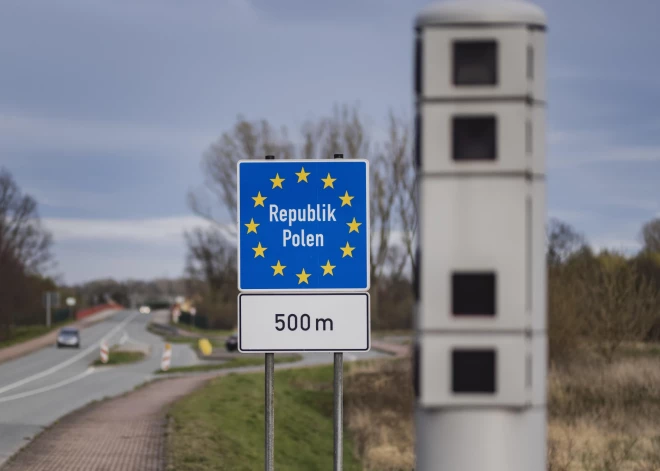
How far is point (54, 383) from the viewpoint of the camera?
29922mm

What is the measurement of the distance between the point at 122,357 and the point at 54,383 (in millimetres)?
12997

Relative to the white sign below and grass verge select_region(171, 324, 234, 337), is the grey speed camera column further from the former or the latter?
grass verge select_region(171, 324, 234, 337)

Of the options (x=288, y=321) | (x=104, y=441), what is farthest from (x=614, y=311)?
(x=288, y=321)

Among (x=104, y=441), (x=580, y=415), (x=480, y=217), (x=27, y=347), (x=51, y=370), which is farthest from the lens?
(x=27, y=347)

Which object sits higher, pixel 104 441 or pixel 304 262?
pixel 304 262

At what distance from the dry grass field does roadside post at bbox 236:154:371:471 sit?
19.7ft

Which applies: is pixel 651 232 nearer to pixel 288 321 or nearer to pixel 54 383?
pixel 54 383

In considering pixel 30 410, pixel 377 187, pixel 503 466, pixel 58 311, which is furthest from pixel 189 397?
pixel 58 311

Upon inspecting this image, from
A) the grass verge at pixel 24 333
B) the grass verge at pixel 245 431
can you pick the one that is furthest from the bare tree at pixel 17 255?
the grass verge at pixel 245 431

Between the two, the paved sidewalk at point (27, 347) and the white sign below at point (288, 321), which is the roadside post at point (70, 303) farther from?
the white sign below at point (288, 321)

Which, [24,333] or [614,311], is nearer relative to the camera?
[614,311]

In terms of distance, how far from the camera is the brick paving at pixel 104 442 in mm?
12492

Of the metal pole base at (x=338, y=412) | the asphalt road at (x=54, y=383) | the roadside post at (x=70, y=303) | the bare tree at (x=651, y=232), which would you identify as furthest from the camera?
the roadside post at (x=70, y=303)

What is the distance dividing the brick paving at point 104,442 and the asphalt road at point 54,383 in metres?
0.41
